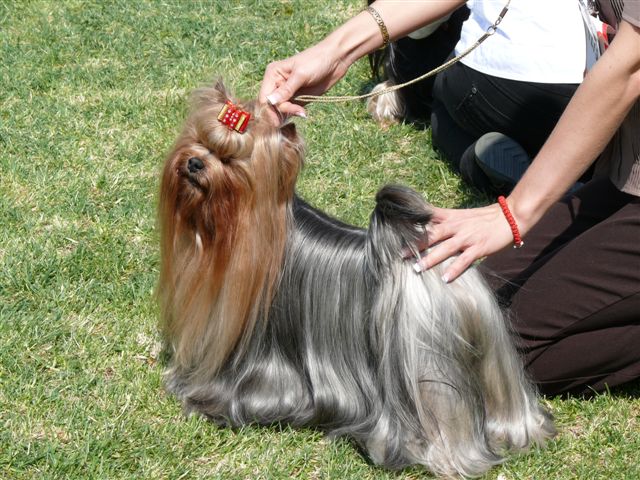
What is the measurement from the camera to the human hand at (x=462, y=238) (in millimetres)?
2584

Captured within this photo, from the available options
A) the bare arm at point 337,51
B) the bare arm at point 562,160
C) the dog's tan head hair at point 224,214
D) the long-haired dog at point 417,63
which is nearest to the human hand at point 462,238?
the bare arm at point 562,160

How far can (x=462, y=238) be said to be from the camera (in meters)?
2.60

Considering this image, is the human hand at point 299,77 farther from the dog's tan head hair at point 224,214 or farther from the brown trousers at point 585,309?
the brown trousers at point 585,309

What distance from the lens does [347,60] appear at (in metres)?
3.04

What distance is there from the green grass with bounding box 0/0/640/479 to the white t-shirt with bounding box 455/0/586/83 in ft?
2.12

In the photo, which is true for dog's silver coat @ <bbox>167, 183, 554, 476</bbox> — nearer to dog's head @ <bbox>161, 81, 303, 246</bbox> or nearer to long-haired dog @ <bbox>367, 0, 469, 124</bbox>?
dog's head @ <bbox>161, 81, 303, 246</bbox>

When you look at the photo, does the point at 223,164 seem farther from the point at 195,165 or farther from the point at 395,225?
the point at 395,225

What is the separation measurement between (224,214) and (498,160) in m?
1.97

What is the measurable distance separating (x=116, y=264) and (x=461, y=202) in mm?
1644

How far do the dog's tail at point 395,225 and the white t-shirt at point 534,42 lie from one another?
6.03ft

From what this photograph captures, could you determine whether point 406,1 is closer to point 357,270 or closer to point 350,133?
point 357,270

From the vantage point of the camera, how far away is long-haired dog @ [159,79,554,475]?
8.60ft

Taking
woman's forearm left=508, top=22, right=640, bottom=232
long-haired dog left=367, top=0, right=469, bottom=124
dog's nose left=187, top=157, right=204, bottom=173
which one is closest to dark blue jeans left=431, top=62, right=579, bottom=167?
long-haired dog left=367, top=0, right=469, bottom=124

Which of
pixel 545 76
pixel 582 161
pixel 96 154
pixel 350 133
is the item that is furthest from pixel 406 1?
pixel 96 154
